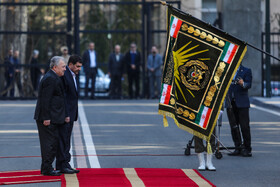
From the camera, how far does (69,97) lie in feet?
36.2

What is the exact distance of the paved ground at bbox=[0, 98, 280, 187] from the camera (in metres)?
11.4

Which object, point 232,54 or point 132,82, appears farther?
point 132,82

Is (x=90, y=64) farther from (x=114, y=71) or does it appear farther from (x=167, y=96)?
(x=167, y=96)

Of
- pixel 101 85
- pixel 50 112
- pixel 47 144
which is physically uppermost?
pixel 50 112

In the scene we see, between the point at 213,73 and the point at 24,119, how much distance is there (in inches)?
363

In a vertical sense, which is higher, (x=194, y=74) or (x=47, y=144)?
(x=194, y=74)

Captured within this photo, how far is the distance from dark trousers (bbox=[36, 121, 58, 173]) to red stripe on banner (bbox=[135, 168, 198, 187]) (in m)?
1.23

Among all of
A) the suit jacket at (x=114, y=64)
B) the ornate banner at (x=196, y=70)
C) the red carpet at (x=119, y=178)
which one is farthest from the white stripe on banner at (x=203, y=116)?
the suit jacket at (x=114, y=64)

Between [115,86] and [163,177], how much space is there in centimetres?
1687

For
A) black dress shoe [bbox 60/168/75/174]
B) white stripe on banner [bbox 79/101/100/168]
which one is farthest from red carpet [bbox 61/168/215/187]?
white stripe on banner [bbox 79/101/100/168]

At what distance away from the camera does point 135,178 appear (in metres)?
10.3

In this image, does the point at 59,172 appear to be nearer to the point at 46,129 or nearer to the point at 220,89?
the point at 46,129

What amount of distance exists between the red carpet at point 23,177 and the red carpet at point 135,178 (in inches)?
10.4

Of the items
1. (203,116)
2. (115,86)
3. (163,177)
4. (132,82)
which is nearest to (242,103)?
(203,116)
